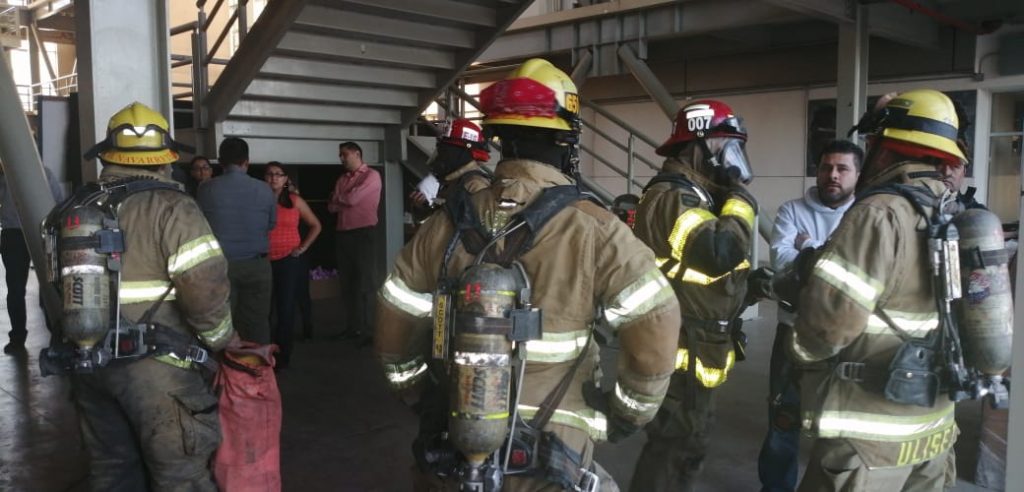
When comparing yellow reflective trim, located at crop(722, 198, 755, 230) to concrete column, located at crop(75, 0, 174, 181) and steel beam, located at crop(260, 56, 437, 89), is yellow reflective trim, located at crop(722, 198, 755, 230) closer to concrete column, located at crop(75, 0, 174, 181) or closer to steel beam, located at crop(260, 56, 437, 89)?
concrete column, located at crop(75, 0, 174, 181)

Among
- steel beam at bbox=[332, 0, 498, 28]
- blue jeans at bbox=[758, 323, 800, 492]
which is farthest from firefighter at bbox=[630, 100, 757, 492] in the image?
steel beam at bbox=[332, 0, 498, 28]

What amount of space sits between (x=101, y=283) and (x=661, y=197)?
2.25m

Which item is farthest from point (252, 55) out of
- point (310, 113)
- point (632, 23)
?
point (632, 23)

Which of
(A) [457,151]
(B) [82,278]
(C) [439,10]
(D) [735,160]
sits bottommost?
(B) [82,278]

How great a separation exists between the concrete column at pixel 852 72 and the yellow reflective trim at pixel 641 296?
20.8ft

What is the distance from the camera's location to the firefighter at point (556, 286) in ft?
6.86

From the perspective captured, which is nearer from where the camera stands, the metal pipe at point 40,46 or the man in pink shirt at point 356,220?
the man in pink shirt at point 356,220

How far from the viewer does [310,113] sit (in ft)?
24.0

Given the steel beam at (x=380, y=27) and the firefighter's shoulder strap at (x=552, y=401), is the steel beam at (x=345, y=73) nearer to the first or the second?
the steel beam at (x=380, y=27)

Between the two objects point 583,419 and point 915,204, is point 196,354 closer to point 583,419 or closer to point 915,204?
point 583,419

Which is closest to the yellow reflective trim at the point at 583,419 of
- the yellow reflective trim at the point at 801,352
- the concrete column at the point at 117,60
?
the yellow reflective trim at the point at 801,352

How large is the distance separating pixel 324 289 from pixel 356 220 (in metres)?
3.60

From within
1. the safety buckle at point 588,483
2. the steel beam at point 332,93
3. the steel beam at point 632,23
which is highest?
the steel beam at point 632,23

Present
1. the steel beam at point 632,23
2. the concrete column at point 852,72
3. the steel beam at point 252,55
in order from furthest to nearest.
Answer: the steel beam at point 632,23 → the concrete column at point 852,72 → the steel beam at point 252,55
